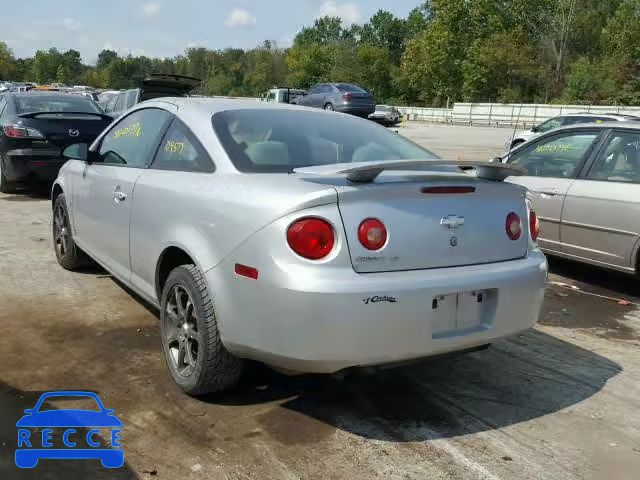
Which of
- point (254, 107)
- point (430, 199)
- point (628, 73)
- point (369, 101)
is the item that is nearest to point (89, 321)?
point (254, 107)

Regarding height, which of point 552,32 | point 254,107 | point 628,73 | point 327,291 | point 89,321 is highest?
point 552,32

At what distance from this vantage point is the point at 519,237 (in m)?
3.40

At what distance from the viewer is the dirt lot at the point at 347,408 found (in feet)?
9.43

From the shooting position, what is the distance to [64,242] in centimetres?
571

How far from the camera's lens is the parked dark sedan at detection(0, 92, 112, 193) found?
902 cm

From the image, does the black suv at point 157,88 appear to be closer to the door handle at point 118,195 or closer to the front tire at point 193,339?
the door handle at point 118,195

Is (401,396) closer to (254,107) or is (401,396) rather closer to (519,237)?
(519,237)

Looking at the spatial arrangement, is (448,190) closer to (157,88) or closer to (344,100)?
(157,88)

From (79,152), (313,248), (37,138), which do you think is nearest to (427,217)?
(313,248)

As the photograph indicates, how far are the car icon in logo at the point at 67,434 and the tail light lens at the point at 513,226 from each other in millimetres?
2166

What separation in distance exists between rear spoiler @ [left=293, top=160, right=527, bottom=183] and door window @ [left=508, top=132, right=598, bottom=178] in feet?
9.83

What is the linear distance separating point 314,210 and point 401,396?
130 cm

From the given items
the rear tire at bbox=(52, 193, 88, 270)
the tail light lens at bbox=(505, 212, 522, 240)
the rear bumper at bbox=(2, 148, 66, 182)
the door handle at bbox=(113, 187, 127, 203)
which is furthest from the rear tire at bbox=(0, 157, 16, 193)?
the tail light lens at bbox=(505, 212, 522, 240)

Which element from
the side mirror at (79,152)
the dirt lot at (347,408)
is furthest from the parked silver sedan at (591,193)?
the side mirror at (79,152)
